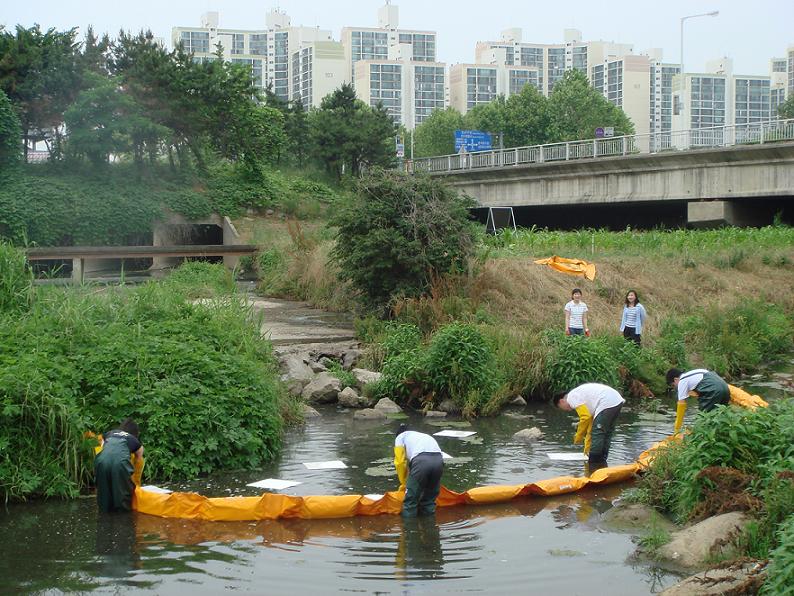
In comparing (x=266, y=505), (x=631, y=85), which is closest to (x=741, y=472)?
(x=266, y=505)

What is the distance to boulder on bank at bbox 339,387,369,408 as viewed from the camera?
58.1ft

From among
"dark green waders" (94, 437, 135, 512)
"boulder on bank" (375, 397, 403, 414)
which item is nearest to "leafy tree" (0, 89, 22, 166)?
"boulder on bank" (375, 397, 403, 414)

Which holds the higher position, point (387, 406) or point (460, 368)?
point (460, 368)

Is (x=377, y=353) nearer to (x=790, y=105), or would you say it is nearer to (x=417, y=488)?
(x=417, y=488)

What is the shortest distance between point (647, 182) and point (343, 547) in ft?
98.8

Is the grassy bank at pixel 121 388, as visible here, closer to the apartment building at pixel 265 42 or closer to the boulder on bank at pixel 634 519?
the boulder on bank at pixel 634 519

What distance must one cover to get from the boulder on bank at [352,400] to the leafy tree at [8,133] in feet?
90.7

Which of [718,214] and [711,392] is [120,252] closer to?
[718,214]

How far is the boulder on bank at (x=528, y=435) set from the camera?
50.6ft

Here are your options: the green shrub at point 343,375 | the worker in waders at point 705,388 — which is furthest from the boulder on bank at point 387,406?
the worker in waders at point 705,388

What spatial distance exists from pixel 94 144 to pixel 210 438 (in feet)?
103

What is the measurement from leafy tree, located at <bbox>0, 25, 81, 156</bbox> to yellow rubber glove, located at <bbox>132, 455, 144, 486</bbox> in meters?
33.5

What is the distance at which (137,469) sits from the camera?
11.4 m

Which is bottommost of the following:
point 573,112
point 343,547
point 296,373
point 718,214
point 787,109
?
point 343,547
